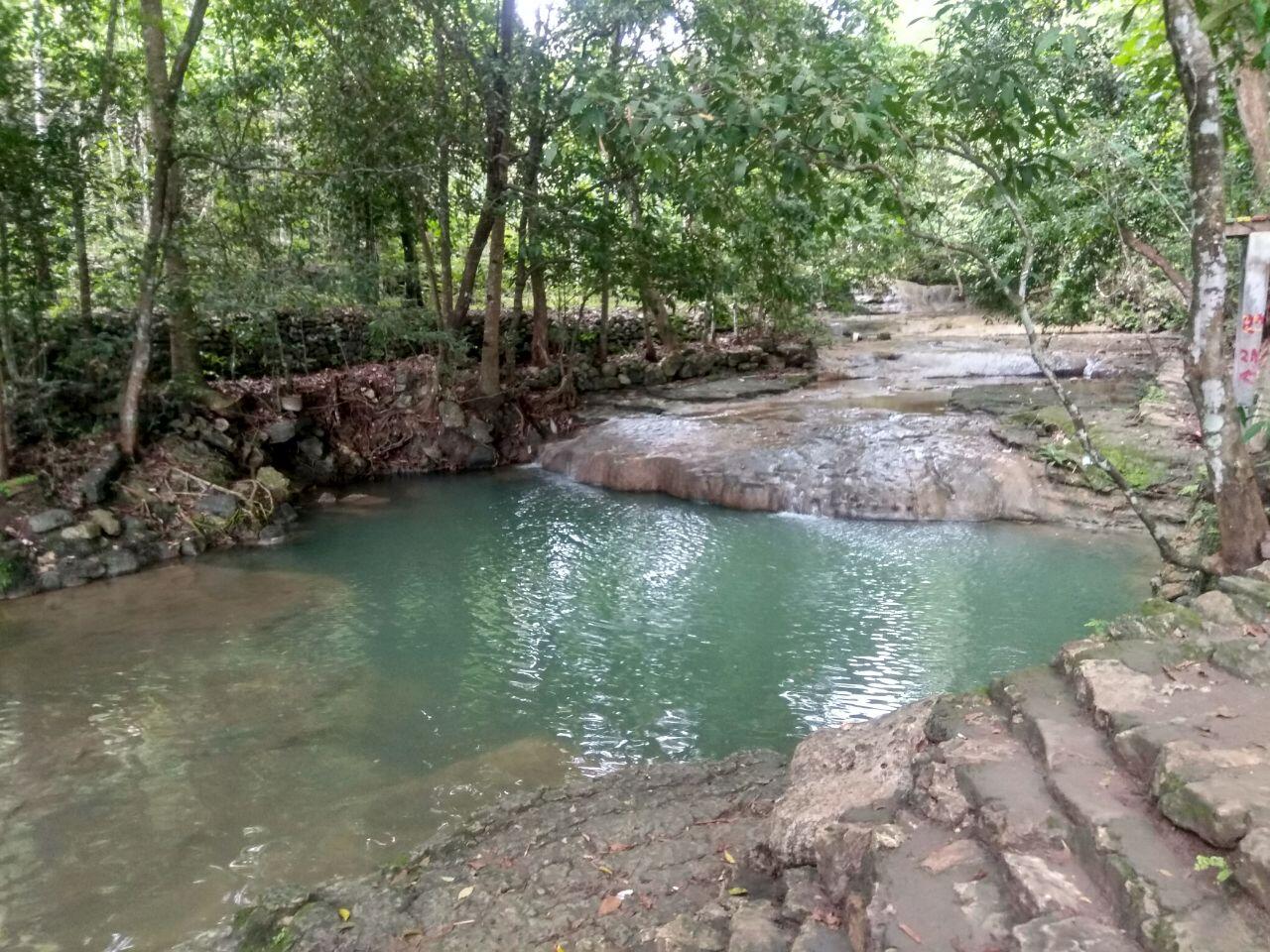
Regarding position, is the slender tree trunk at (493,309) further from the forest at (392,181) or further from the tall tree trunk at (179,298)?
the tall tree trunk at (179,298)

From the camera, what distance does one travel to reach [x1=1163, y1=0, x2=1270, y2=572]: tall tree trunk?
4.00 meters

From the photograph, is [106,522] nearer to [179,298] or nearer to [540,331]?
[179,298]

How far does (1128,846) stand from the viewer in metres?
2.49

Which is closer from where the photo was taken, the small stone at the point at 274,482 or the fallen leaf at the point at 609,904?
the fallen leaf at the point at 609,904

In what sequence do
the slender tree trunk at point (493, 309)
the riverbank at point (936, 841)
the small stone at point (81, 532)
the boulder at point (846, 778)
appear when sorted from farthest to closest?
the slender tree trunk at point (493, 309)
the small stone at point (81, 532)
the boulder at point (846, 778)
the riverbank at point (936, 841)

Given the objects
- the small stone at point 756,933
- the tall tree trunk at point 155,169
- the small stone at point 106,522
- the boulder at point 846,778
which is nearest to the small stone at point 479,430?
the tall tree trunk at point 155,169

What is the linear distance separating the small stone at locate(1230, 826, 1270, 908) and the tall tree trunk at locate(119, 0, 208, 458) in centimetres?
1000

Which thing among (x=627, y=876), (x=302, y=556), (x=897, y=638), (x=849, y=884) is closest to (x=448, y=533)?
(x=302, y=556)

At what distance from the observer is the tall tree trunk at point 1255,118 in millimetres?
7316

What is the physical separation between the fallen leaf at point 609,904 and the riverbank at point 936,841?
11 millimetres

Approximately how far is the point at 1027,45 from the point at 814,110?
1.85 m

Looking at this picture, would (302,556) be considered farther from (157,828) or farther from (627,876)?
(627,876)

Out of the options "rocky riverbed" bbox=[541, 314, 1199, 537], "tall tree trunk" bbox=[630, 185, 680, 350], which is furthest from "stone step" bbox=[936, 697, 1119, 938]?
"tall tree trunk" bbox=[630, 185, 680, 350]

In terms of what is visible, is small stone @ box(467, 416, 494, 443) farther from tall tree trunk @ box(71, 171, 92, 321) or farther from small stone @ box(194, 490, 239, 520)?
tall tree trunk @ box(71, 171, 92, 321)
